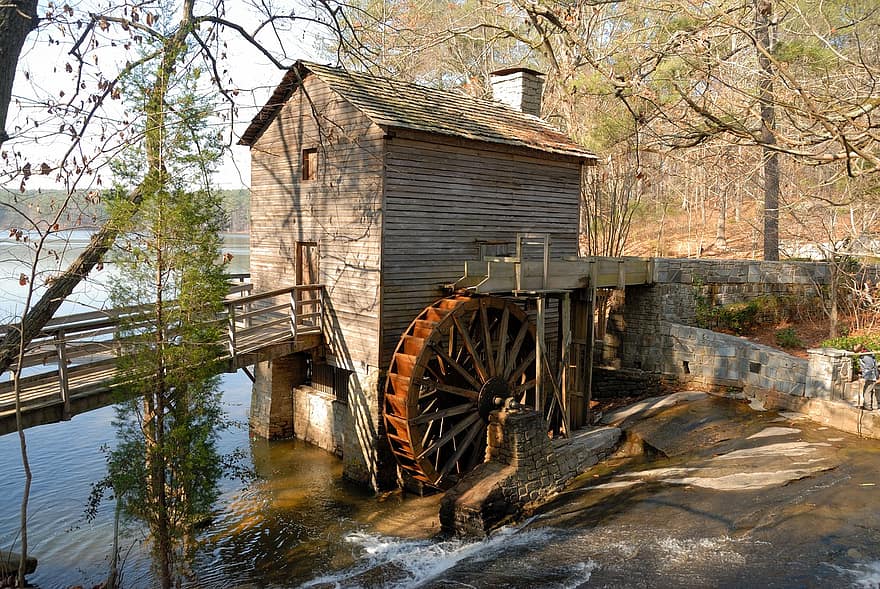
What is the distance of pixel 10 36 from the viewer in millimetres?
5703

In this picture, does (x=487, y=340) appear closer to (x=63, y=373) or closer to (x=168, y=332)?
(x=168, y=332)

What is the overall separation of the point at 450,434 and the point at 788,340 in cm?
841

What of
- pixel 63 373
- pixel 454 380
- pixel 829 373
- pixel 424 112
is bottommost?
pixel 454 380

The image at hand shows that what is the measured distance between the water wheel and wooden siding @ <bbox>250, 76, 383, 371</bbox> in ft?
3.31

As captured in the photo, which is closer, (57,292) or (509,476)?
(57,292)

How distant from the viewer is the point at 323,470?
12344 millimetres

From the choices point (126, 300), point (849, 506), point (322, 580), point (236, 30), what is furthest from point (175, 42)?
point (849, 506)

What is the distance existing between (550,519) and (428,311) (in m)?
3.88

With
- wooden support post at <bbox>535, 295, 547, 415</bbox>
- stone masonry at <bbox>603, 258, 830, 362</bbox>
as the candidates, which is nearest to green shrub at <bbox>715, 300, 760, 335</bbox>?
stone masonry at <bbox>603, 258, 830, 362</bbox>

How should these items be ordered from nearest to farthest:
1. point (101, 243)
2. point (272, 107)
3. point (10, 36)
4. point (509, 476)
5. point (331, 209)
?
point (10, 36) < point (101, 243) < point (509, 476) < point (331, 209) < point (272, 107)

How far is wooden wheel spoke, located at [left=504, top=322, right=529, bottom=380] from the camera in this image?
12.0 metres

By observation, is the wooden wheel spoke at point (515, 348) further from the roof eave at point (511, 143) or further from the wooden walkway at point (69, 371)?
the wooden walkway at point (69, 371)

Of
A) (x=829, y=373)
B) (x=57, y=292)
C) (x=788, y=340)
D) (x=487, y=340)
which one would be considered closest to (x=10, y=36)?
(x=57, y=292)

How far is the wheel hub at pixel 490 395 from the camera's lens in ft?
37.9
